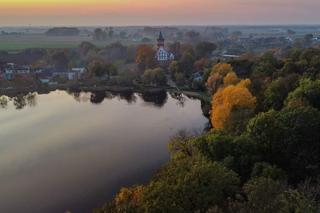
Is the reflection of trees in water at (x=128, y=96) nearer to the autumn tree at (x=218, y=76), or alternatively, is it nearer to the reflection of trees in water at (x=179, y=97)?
the reflection of trees in water at (x=179, y=97)

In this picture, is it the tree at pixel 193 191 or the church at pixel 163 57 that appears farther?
the church at pixel 163 57

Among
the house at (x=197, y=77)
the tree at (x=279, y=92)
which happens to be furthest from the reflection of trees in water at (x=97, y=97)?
the tree at (x=279, y=92)

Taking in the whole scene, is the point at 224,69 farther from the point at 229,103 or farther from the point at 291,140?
the point at 291,140

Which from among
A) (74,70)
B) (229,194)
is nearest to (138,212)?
(229,194)

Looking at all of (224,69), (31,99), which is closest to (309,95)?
(224,69)

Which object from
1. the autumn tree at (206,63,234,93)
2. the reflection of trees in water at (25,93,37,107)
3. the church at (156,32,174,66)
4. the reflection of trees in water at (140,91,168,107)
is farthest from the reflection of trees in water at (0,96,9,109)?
the church at (156,32,174,66)

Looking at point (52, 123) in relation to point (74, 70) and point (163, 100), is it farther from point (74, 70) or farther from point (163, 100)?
point (74, 70)
